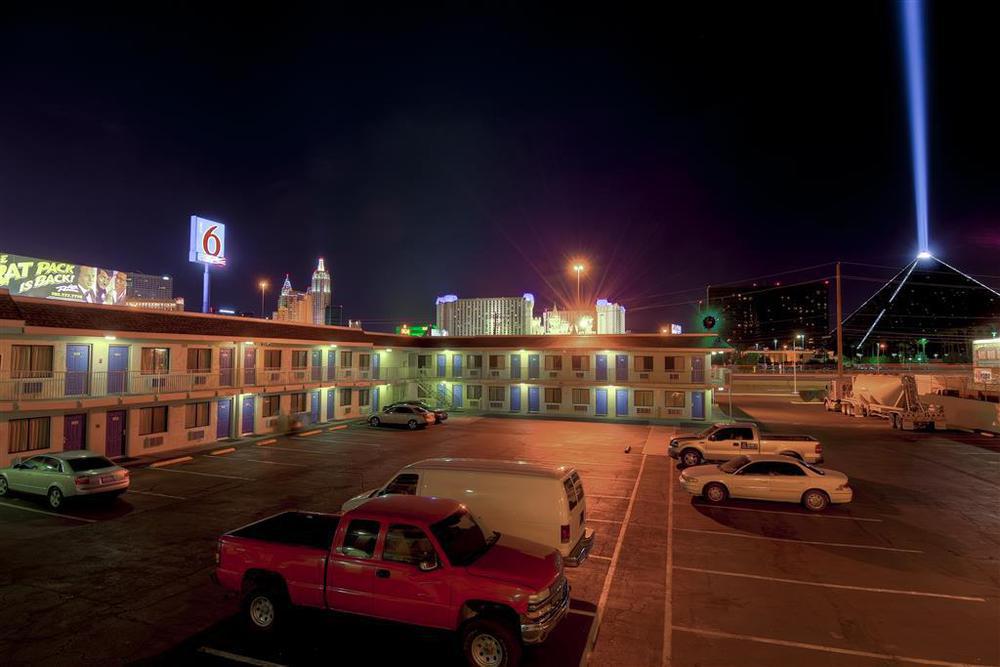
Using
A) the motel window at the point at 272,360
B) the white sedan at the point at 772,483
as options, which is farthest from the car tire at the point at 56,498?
the white sedan at the point at 772,483

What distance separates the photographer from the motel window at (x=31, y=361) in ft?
64.8

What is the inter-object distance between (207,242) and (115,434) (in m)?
14.5

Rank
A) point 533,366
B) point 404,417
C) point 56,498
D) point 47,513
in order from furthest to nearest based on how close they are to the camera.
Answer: point 533,366
point 404,417
point 56,498
point 47,513

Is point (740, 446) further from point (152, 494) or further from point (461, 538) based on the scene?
point (152, 494)

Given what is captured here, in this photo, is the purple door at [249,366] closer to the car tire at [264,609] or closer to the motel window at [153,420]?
the motel window at [153,420]

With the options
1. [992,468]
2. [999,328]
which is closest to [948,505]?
[992,468]

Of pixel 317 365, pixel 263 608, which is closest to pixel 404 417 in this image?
pixel 317 365

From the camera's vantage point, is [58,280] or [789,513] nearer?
[789,513]

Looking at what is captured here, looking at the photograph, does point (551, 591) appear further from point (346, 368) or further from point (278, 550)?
point (346, 368)

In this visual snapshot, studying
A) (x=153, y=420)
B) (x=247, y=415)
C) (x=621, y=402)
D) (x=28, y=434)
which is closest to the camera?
(x=28, y=434)

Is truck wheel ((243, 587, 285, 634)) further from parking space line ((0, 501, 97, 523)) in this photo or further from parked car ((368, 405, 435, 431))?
→ parked car ((368, 405, 435, 431))

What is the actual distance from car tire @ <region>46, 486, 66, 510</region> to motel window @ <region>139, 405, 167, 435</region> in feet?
30.0

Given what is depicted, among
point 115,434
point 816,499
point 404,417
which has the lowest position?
point 816,499

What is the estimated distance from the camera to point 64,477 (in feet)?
47.8
